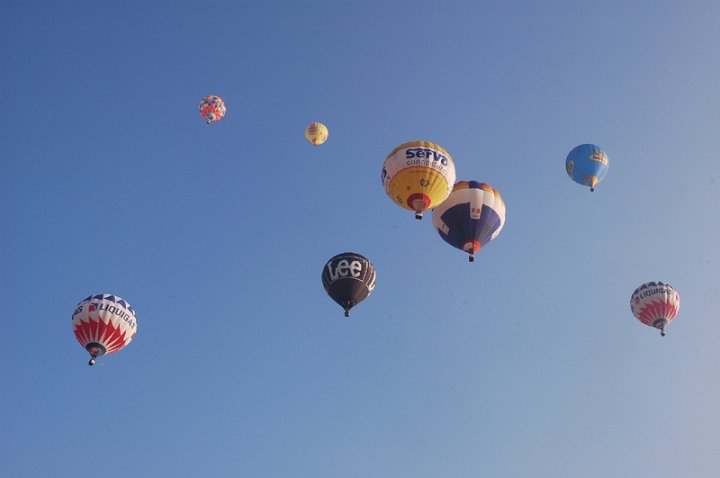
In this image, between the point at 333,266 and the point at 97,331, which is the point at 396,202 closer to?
the point at 333,266

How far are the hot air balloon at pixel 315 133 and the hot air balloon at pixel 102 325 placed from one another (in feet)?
44.4

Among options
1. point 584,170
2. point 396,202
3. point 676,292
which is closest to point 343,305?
point 396,202

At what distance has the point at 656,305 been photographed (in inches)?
997

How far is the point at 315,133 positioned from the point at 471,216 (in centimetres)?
1533

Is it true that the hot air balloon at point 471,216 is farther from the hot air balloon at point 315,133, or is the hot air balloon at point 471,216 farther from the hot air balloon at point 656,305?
the hot air balloon at point 315,133

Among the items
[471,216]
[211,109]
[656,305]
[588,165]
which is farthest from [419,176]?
[211,109]

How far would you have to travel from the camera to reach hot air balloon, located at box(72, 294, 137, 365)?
2225cm

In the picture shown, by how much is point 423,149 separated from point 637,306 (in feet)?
44.7

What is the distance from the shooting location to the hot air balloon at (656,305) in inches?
993

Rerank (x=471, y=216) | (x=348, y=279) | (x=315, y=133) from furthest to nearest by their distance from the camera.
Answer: (x=315, y=133)
(x=348, y=279)
(x=471, y=216)

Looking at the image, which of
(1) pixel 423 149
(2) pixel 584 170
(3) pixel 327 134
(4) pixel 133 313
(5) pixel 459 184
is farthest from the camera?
(3) pixel 327 134

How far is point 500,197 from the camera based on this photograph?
789 inches

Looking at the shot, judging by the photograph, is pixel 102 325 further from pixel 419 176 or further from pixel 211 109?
pixel 211 109

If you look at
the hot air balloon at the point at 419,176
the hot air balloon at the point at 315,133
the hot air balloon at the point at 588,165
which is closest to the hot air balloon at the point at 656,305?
the hot air balloon at the point at 588,165
